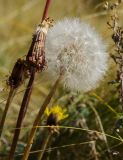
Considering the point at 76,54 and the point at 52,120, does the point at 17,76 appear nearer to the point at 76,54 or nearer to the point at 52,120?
the point at 76,54

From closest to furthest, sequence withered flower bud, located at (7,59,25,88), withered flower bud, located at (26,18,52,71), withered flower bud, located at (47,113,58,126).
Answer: withered flower bud, located at (26,18,52,71) → withered flower bud, located at (7,59,25,88) → withered flower bud, located at (47,113,58,126)

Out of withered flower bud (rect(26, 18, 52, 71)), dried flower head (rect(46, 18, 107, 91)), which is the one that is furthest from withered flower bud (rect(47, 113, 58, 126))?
withered flower bud (rect(26, 18, 52, 71))

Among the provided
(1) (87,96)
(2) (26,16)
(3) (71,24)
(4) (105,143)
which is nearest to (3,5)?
(2) (26,16)

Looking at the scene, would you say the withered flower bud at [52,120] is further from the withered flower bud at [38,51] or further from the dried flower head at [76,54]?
the withered flower bud at [38,51]

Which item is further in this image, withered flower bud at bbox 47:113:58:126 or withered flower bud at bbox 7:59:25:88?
withered flower bud at bbox 47:113:58:126

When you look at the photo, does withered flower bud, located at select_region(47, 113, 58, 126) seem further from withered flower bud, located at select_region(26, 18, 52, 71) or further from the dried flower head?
withered flower bud, located at select_region(26, 18, 52, 71)

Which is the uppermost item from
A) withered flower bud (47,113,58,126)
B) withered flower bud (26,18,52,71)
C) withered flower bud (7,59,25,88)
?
withered flower bud (26,18,52,71)

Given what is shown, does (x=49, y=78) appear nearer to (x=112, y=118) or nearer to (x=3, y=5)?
(x=112, y=118)

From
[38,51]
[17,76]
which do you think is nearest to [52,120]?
[17,76]

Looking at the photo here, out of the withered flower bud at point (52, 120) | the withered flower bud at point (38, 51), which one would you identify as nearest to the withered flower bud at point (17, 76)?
the withered flower bud at point (38, 51)
